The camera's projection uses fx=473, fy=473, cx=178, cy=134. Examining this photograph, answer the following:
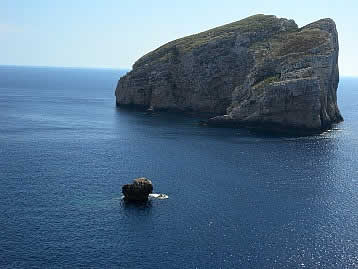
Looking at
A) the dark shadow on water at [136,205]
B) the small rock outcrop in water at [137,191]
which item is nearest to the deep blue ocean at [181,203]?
the dark shadow on water at [136,205]

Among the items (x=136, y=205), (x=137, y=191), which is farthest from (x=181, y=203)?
(x=137, y=191)

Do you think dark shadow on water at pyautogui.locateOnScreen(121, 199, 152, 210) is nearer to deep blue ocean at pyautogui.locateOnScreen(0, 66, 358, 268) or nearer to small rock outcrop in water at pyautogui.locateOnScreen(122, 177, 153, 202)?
deep blue ocean at pyautogui.locateOnScreen(0, 66, 358, 268)

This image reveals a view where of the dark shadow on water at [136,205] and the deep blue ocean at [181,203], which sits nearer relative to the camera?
the deep blue ocean at [181,203]

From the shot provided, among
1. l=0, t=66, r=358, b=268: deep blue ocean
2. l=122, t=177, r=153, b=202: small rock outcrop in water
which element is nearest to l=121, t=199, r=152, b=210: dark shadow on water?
l=0, t=66, r=358, b=268: deep blue ocean

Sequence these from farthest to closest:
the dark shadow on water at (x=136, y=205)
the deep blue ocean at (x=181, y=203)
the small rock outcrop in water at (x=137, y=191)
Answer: the small rock outcrop in water at (x=137, y=191), the dark shadow on water at (x=136, y=205), the deep blue ocean at (x=181, y=203)

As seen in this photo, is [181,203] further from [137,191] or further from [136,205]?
[137,191]

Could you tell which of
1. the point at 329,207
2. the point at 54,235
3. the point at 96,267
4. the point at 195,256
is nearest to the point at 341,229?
the point at 329,207

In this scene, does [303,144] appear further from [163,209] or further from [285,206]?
[163,209]

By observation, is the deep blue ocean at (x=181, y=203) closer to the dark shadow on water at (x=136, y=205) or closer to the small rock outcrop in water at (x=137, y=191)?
the dark shadow on water at (x=136, y=205)
